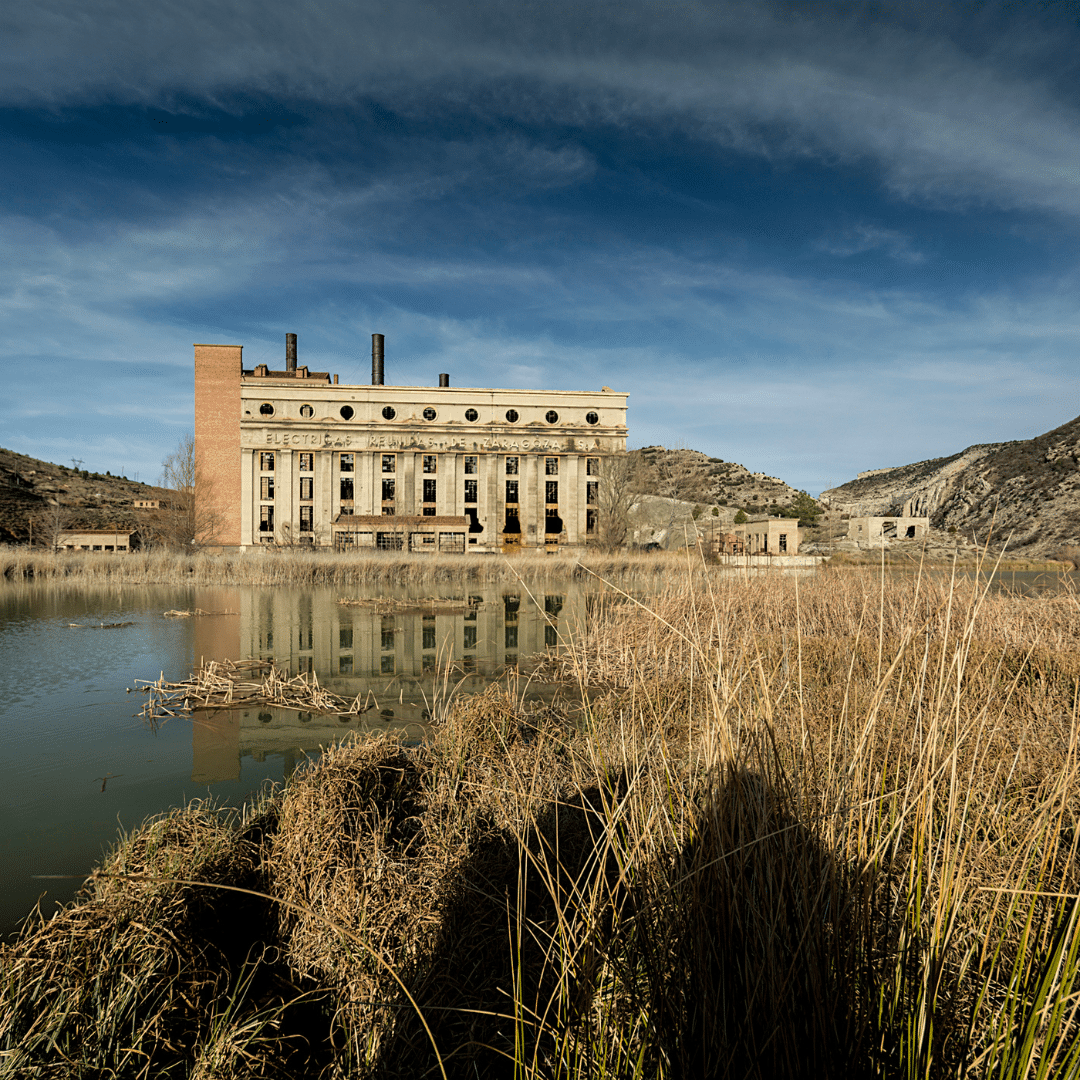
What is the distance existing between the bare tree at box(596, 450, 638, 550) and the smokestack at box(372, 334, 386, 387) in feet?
77.1

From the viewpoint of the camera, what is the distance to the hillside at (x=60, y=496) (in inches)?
1971

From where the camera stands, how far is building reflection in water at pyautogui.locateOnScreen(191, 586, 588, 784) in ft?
22.4

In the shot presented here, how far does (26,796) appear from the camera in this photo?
522 cm

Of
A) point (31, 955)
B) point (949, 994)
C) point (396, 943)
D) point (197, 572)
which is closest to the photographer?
point (949, 994)

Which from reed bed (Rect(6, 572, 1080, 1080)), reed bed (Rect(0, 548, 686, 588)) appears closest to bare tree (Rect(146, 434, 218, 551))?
reed bed (Rect(0, 548, 686, 588))

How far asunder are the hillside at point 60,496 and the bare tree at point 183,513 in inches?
51.2

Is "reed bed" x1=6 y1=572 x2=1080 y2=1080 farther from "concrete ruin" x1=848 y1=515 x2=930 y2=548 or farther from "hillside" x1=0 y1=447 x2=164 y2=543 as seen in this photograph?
"concrete ruin" x1=848 y1=515 x2=930 y2=548

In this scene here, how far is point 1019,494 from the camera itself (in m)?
52.2

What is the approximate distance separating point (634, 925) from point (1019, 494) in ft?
210

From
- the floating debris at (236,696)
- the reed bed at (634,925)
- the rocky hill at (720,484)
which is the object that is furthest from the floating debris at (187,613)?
the rocky hill at (720,484)

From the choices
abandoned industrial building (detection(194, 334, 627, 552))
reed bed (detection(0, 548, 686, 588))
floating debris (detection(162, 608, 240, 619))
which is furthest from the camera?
abandoned industrial building (detection(194, 334, 627, 552))

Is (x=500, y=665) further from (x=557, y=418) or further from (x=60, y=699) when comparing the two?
(x=557, y=418)

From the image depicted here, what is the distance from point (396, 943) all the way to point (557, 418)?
53.2 meters

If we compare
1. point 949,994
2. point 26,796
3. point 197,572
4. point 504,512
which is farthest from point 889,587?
point 504,512
